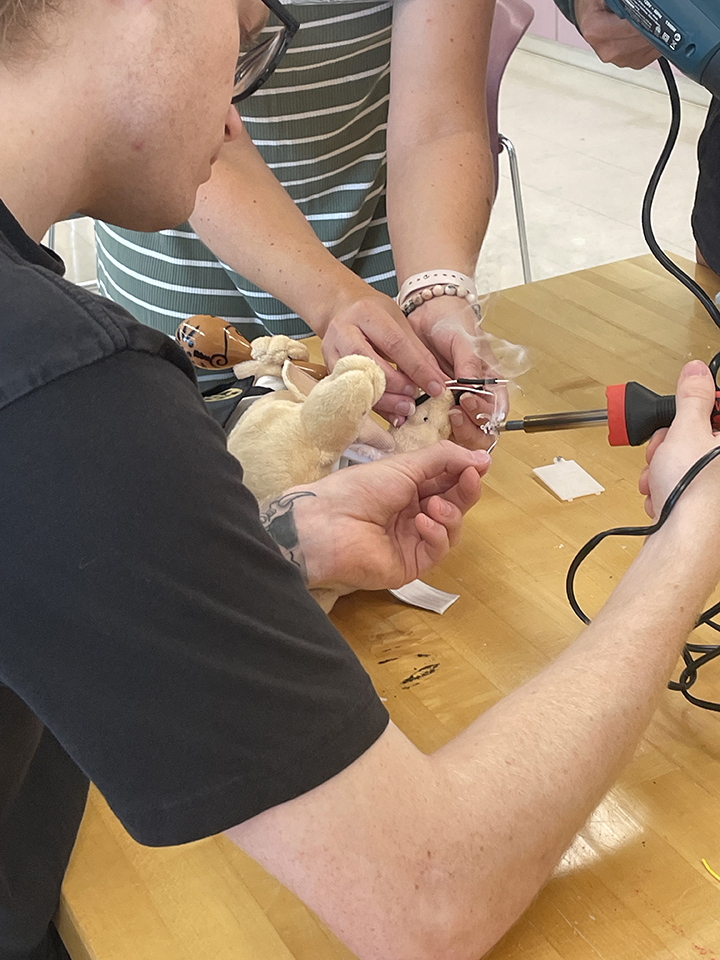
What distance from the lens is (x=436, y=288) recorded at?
3.83 feet

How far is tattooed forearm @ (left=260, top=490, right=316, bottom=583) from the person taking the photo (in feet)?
2.68

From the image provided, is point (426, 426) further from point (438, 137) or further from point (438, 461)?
point (438, 137)

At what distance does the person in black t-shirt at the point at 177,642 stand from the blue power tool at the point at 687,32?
385 millimetres

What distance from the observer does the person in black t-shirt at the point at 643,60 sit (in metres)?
1.16

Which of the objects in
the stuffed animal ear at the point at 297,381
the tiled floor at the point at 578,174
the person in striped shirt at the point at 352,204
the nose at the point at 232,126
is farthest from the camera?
the tiled floor at the point at 578,174

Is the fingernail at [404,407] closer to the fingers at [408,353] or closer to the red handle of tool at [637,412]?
the fingers at [408,353]

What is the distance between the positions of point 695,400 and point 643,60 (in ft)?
2.12

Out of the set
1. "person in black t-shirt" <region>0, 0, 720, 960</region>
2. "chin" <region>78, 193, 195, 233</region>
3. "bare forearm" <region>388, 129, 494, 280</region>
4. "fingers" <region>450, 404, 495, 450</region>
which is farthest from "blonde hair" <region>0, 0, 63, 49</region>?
"bare forearm" <region>388, 129, 494, 280</region>

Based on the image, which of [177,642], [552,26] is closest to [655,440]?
[177,642]

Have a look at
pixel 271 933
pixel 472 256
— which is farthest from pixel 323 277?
pixel 271 933

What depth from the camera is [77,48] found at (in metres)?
0.51

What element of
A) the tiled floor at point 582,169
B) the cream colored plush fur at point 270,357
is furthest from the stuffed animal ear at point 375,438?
the tiled floor at point 582,169

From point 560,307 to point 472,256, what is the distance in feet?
0.77

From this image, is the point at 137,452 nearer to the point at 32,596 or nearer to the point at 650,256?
the point at 32,596
